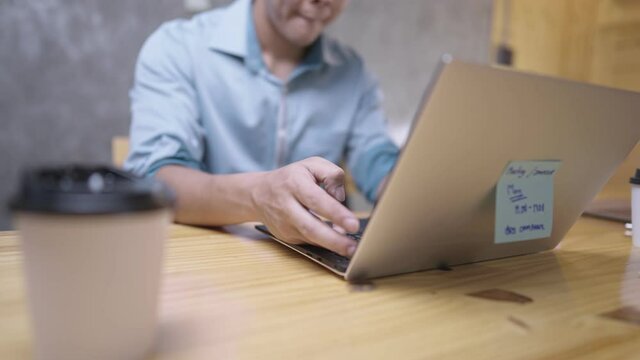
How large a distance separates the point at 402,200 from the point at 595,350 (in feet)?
0.60

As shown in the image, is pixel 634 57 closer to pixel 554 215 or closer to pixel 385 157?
pixel 385 157

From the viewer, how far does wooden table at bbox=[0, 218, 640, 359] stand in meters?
0.35

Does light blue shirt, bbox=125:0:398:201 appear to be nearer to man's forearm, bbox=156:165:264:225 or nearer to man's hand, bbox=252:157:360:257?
man's forearm, bbox=156:165:264:225

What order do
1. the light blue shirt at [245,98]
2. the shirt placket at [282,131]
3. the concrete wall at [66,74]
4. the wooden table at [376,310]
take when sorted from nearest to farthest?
the wooden table at [376,310] < the light blue shirt at [245,98] < the shirt placket at [282,131] < the concrete wall at [66,74]

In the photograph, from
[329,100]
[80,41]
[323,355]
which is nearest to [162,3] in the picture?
[80,41]

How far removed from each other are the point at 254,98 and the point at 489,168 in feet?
2.81

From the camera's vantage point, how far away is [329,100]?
1.36 metres

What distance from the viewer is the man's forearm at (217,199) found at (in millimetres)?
713

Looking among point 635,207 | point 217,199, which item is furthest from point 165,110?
point 635,207

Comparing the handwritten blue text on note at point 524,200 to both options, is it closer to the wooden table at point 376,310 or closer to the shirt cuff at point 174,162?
the wooden table at point 376,310

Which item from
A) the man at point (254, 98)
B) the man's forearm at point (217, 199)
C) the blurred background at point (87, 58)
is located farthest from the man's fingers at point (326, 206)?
the blurred background at point (87, 58)

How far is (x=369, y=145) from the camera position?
4.60ft

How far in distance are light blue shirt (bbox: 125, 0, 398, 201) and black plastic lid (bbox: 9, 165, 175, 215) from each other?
80cm

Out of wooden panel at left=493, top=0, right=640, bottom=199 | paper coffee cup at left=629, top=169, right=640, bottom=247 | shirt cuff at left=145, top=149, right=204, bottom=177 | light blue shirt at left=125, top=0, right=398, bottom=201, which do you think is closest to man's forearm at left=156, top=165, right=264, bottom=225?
shirt cuff at left=145, top=149, right=204, bottom=177
